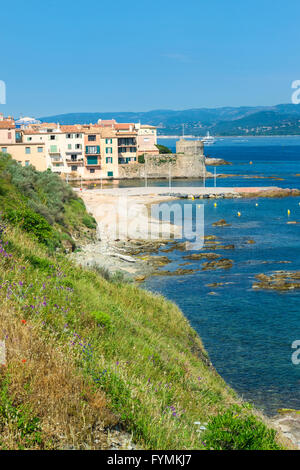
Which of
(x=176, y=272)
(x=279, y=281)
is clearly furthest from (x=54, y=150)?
(x=279, y=281)

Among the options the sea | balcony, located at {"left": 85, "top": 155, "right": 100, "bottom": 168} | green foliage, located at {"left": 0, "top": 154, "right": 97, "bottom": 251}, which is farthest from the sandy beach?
balcony, located at {"left": 85, "top": 155, "right": 100, "bottom": 168}

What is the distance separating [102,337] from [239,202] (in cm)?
6533

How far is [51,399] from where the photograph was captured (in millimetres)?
5941

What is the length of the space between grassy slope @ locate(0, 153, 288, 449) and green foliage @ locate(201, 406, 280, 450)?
0.05 feet

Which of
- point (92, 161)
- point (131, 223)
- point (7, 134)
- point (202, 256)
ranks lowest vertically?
point (202, 256)

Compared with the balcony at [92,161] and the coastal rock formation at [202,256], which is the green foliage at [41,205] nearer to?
the coastal rock formation at [202,256]

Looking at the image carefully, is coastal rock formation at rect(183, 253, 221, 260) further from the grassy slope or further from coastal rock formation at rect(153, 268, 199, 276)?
the grassy slope

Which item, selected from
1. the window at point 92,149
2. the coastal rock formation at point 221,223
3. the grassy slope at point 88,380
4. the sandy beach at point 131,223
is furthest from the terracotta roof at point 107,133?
the grassy slope at point 88,380

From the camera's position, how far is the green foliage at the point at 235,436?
6617 millimetres

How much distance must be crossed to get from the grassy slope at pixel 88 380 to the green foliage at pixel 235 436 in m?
0.01

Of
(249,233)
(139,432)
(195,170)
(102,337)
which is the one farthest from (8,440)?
(195,170)

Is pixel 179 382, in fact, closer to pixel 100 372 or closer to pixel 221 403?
pixel 221 403

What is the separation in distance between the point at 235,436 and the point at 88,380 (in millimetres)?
2078

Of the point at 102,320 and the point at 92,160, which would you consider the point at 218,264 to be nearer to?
the point at 102,320
